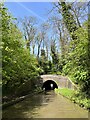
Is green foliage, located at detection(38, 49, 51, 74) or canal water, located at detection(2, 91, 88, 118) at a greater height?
green foliage, located at detection(38, 49, 51, 74)

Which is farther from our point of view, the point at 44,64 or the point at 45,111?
the point at 44,64

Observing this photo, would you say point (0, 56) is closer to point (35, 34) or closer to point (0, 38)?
point (0, 38)

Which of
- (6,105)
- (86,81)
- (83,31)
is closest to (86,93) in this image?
(86,81)

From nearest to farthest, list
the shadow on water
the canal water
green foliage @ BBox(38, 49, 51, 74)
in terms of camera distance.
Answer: the canal water → the shadow on water → green foliage @ BBox(38, 49, 51, 74)

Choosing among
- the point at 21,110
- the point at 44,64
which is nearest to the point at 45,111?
the point at 21,110

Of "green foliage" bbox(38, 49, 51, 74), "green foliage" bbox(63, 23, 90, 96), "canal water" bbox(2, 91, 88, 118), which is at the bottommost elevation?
"canal water" bbox(2, 91, 88, 118)

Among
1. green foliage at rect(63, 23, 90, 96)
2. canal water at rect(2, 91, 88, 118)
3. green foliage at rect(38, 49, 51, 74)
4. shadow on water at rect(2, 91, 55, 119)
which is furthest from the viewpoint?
green foliage at rect(38, 49, 51, 74)

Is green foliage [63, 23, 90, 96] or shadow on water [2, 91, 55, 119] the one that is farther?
green foliage [63, 23, 90, 96]

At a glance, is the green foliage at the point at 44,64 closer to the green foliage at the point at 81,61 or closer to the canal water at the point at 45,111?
the green foliage at the point at 81,61

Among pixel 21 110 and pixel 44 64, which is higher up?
pixel 44 64

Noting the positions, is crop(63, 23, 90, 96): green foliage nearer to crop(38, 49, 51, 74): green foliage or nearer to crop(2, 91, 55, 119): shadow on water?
crop(2, 91, 55, 119): shadow on water

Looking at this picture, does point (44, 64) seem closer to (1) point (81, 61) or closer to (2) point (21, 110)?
(1) point (81, 61)

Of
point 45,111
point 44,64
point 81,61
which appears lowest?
point 45,111

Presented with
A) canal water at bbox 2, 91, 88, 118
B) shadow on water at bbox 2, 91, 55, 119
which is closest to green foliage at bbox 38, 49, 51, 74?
shadow on water at bbox 2, 91, 55, 119
